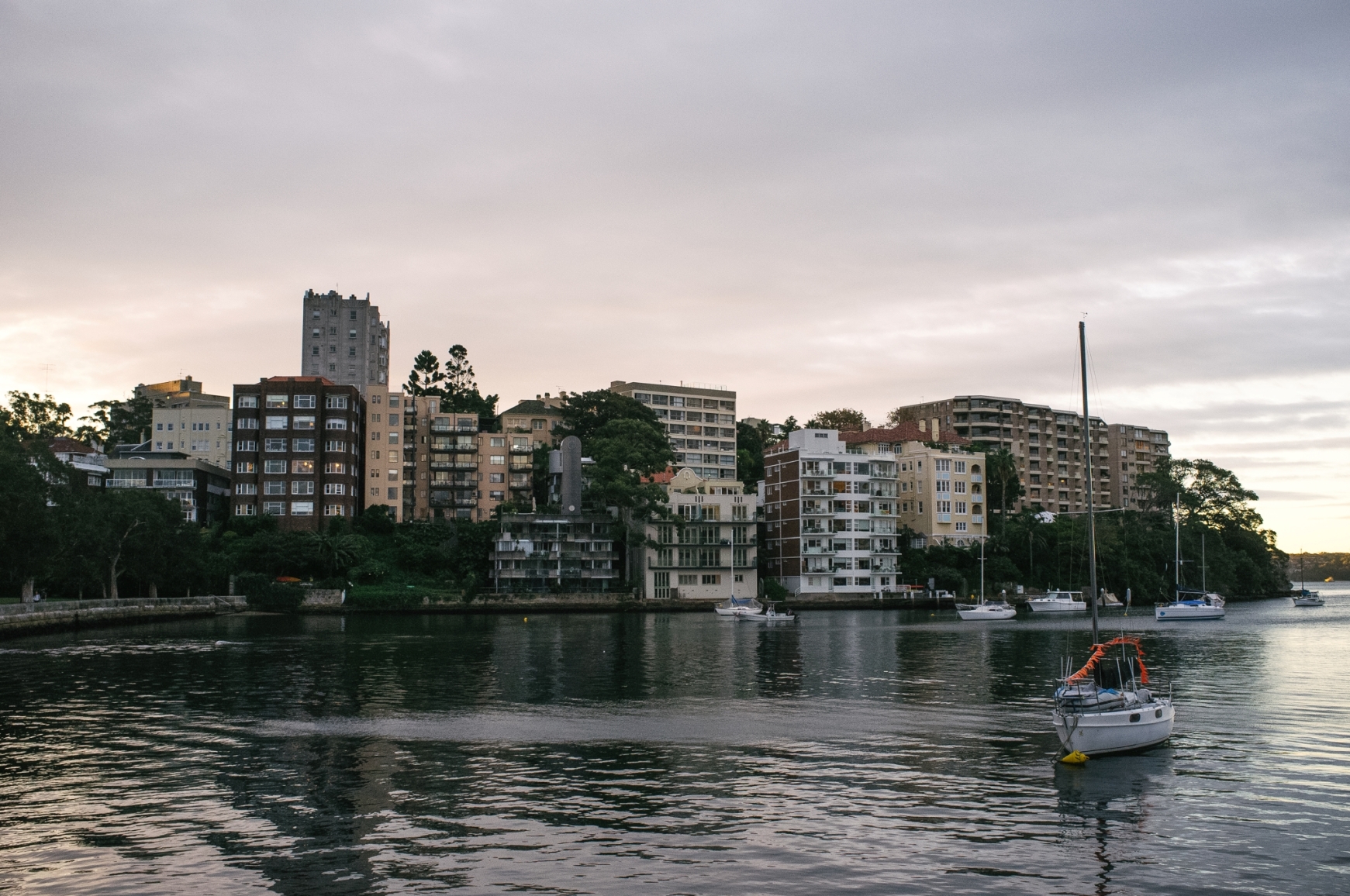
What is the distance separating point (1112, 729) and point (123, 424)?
650 feet

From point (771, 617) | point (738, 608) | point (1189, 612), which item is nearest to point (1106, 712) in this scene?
point (771, 617)

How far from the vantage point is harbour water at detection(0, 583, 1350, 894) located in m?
21.6

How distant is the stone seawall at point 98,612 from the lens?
8412 centimetres

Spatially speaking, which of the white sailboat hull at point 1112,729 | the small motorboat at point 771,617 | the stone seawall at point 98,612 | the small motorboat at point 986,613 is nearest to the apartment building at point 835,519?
the small motorboat at point 986,613

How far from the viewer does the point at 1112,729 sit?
107ft

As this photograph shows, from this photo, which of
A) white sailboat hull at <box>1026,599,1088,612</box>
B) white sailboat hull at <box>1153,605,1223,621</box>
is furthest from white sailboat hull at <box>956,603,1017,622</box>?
white sailboat hull at <box>1153,605,1223,621</box>

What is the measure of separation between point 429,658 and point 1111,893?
2069 inches

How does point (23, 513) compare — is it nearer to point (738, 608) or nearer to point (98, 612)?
point (98, 612)

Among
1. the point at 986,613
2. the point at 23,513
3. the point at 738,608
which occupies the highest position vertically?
the point at 23,513

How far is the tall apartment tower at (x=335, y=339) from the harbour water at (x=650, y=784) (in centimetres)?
13169

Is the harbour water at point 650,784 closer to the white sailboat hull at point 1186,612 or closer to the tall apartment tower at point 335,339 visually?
the white sailboat hull at point 1186,612

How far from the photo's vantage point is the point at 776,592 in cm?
14488

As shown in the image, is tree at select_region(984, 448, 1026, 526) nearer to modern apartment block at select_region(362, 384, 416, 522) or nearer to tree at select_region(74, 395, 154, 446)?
modern apartment block at select_region(362, 384, 416, 522)

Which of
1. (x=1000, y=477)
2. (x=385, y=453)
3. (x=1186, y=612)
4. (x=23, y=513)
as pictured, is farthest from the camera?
(x=1000, y=477)
